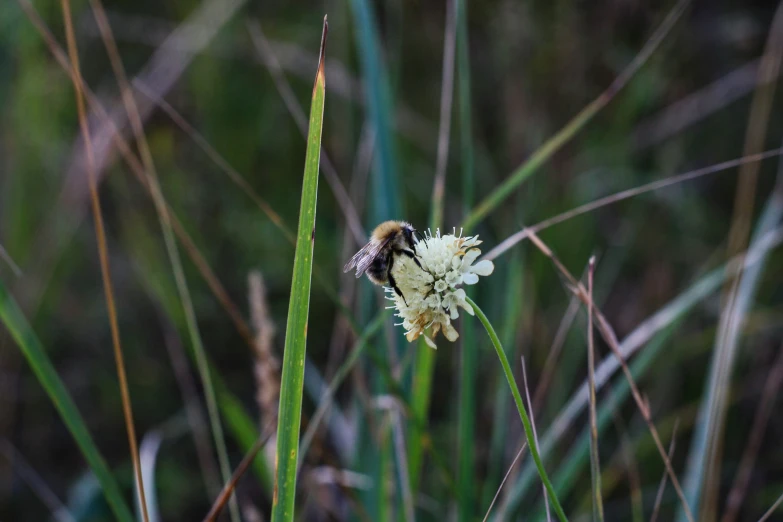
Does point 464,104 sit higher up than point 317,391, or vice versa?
point 464,104

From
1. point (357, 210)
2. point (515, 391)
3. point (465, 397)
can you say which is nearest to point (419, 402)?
point (465, 397)

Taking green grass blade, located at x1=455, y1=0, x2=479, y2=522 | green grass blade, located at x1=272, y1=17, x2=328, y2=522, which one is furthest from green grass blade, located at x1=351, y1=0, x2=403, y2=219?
green grass blade, located at x1=272, y1=17, x2=328, y2=522

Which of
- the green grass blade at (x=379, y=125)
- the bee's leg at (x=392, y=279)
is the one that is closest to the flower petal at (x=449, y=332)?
the bee's leg at (x=392, y=279)

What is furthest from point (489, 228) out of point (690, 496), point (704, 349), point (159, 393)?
point (690, 496)

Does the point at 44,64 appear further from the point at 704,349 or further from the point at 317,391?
the point at 704,349

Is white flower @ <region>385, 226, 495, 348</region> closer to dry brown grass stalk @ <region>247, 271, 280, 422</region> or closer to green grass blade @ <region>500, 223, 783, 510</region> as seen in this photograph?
dry brown grass stalk @ <region>247, 271, 280, 422</region>

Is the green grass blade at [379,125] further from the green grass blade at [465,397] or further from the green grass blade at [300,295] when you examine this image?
the green grass blade at [300,295]

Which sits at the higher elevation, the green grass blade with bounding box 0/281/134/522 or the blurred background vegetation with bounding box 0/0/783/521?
the blurred background vegetation with bounding box 0/0/783/521
